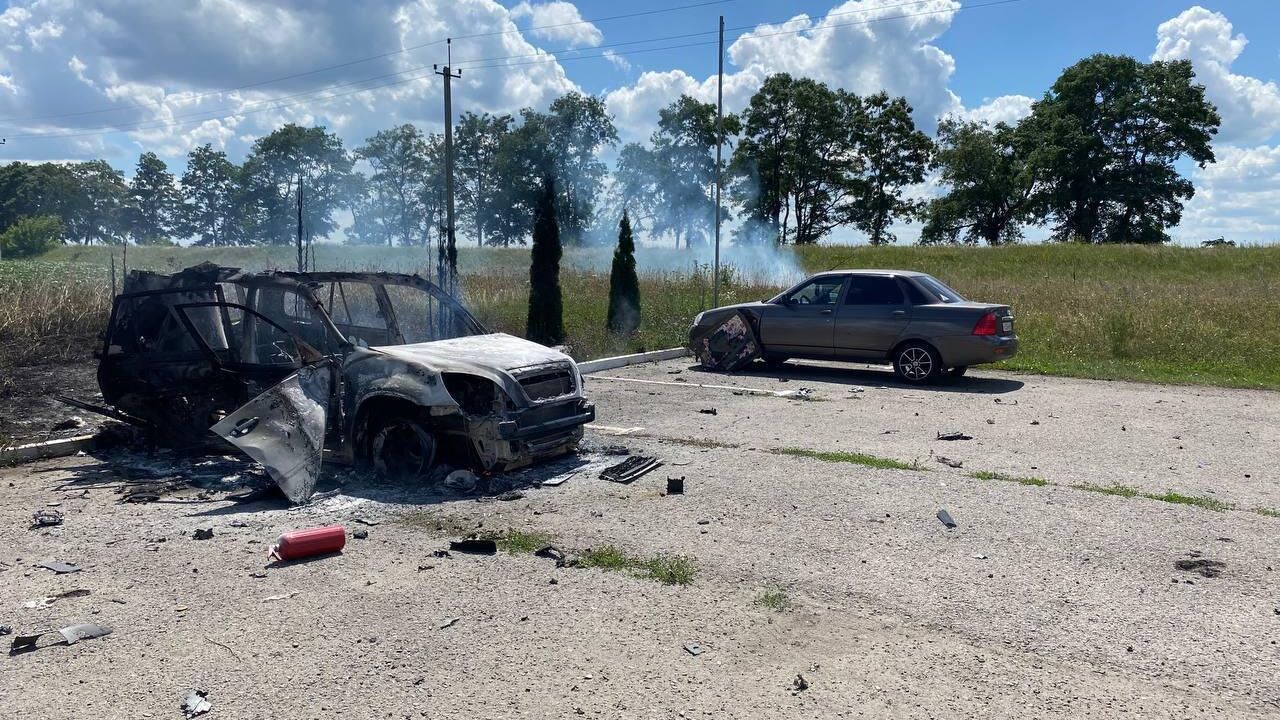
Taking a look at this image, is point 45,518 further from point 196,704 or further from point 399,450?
point 196,704

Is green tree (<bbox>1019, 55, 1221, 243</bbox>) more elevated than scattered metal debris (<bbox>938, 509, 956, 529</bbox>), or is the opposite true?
green tree (<bbox>1019, 55, 1221, 243</bbox>)

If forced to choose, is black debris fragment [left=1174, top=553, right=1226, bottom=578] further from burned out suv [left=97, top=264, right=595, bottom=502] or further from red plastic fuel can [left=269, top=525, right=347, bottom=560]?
red plastic fuel can [left=269, top=525, right=347, bottom=560]

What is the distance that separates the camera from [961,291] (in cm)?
2520

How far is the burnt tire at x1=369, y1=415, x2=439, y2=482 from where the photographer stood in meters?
7.30

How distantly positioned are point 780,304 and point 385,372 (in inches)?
333

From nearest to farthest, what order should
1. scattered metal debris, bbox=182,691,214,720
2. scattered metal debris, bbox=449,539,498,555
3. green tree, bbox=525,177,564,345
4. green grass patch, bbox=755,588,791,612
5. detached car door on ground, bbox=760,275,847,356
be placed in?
scattered metal debris, bbox=182,691,214,720 → green grass patch, bbox=755,588,791,612 → scattered metal debris, bbox=449,539,498,555 → detached car door on ground, bbox=760,275,847,356 → green tree, bbox=525,177,564,345

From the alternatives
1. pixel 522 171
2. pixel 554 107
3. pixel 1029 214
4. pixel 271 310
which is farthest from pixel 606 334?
pixel 1029 214

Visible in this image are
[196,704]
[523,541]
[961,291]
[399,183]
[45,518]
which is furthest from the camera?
[399,183]

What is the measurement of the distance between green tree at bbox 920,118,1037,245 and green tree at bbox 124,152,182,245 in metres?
55.6

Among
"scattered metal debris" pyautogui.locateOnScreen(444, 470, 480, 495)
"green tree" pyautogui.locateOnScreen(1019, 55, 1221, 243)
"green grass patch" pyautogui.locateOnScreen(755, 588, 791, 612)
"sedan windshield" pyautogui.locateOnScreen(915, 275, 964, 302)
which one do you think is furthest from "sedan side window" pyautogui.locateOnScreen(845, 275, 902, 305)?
"green tree" pyautogui.locateOnScreen(1019, 55, 1221, 243)

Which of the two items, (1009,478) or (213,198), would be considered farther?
(213,198)

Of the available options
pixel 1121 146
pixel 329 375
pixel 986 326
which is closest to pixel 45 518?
pixel 329 375

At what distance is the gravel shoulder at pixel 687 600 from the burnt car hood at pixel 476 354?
1.01 meters

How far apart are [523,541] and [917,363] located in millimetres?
8968
